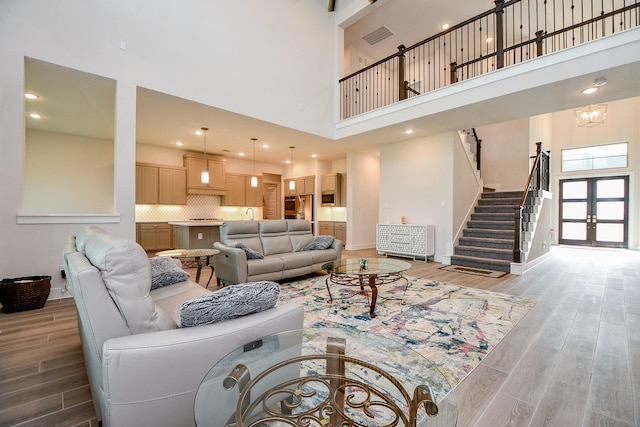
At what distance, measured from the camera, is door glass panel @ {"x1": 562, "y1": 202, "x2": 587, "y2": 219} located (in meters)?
8.80

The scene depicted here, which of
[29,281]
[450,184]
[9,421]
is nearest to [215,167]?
[29,281]

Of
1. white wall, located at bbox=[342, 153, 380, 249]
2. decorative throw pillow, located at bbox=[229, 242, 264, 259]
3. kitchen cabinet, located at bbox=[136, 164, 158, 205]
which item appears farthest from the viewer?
white wall, located at bbox=[342, 153, 380, 249]

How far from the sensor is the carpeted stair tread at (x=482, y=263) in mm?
5094

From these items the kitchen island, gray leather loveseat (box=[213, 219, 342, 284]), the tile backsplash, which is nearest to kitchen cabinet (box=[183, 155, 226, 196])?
the tile backsplash

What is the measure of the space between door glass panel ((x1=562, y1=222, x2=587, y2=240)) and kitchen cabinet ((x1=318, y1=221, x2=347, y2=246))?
24.9 ft

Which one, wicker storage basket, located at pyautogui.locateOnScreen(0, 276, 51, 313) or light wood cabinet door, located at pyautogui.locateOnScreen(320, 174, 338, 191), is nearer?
wicker storage basket, located at pyautogui.locateOnScreen(0, 276, 51, 313)

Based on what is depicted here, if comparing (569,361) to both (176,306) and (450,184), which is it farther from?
(450,184)

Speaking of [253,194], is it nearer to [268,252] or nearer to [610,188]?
[268,252]

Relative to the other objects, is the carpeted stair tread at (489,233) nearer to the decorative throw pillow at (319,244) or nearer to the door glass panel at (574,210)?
the decorative throw pillow at (319,244)

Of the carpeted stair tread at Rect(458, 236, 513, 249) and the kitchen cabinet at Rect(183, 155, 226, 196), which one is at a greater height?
the kitchen cabinet at Rect(183, 155, 226, 196)

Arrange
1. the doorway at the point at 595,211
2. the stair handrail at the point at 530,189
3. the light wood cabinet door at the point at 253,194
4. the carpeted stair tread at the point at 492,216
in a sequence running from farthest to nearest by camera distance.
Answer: the light wood cabinet door at the point at 253,194 < the doorway at the point at 595,211 < the carpeted stair tread at the point at 492,216 < the stair handrail at the point at 530,189

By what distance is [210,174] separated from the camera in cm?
785

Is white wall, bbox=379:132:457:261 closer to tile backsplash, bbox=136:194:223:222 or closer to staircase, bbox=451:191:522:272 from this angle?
staircase, bbox=451:191:522:272

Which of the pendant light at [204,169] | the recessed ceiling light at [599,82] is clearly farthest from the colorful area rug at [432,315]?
the pendant light at [204,169]
